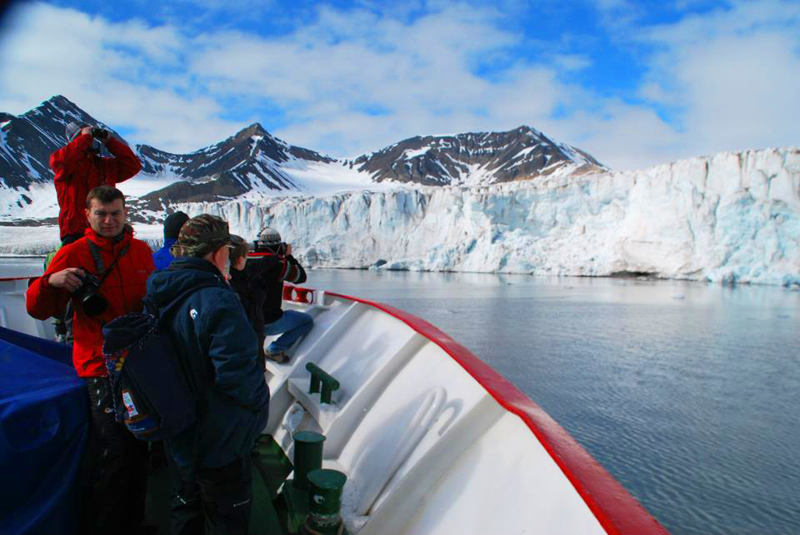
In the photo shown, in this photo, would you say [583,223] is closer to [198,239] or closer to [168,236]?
[168,236]

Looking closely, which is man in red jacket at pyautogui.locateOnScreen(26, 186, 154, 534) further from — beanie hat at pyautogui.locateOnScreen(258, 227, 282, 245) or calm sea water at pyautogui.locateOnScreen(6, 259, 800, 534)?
calm sea water at pyautogui.locateOnScreen(6, 259, 800, 534)

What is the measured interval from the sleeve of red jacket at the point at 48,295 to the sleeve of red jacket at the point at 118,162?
29.8 inches

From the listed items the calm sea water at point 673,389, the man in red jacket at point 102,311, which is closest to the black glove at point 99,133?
the man in red jacket at point 102,311

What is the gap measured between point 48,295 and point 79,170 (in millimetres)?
784

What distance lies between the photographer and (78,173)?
203 cm

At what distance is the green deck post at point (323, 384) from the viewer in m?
2.07

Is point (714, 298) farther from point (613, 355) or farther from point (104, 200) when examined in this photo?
→ point (104, 200)

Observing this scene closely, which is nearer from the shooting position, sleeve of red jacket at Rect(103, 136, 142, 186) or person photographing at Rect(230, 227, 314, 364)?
person photographing at Rect(230, 227, 314, 364)

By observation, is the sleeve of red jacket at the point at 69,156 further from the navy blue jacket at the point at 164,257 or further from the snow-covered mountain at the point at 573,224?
the snow-covered mountain at the point at 573,224

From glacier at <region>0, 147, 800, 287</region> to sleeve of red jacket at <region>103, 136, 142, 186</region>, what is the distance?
90.2 feet

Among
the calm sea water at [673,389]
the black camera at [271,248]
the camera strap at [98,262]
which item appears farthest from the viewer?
the calm sea water at [673,389]

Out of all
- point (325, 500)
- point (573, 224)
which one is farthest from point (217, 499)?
point (573, 224)

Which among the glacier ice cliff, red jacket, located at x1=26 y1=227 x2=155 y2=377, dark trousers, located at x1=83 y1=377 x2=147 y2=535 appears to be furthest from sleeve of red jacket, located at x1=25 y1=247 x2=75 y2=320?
the glacier ice cliff

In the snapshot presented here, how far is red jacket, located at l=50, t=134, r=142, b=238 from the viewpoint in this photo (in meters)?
1.97
